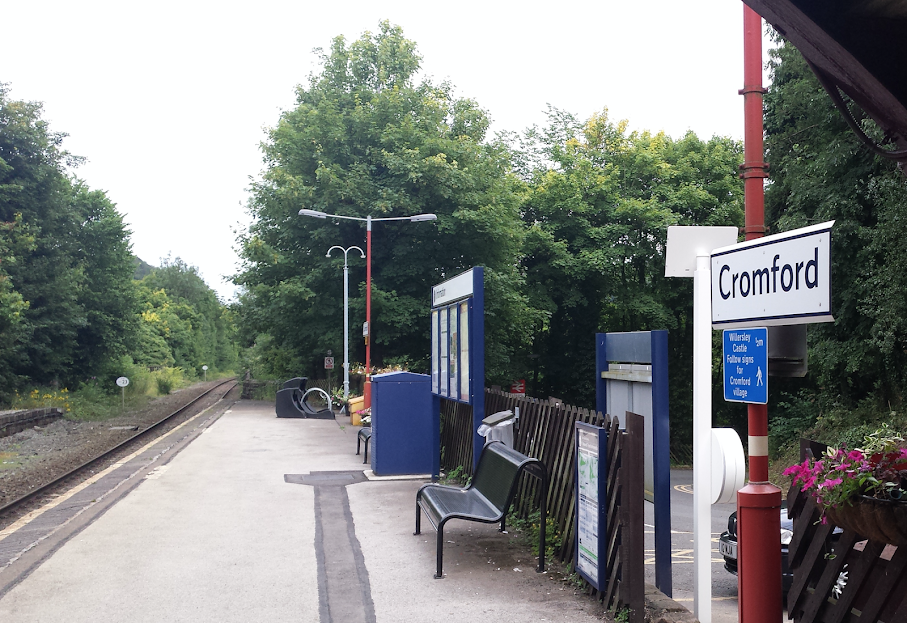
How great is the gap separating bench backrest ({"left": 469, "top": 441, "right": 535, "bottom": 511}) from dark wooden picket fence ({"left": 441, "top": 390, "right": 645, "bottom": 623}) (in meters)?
0.37

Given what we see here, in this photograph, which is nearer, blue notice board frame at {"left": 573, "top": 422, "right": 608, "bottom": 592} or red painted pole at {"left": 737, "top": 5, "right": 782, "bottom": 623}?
red painted pole at {"left": 737, "top": 5, "right": 782, "bottom": 623}

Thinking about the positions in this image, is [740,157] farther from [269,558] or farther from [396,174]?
[269,558]

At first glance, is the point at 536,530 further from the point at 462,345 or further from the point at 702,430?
the point at 702,430

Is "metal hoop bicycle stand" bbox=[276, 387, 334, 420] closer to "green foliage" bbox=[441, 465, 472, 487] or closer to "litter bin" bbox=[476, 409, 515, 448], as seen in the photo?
"green foliage" bbox=[441, 465, 472, 487]

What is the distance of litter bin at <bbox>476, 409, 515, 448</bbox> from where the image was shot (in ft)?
26.5

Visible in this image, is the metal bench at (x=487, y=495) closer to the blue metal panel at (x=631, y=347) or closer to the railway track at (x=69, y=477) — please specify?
the blue metal panel at (x=631, y=347)

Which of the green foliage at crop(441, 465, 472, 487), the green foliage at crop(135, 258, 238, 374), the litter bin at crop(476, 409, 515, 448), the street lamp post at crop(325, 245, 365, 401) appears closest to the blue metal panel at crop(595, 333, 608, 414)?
the litter bin at crop(476, 409, 515, 448)

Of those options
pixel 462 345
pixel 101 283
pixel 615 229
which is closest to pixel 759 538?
pixel 462 345

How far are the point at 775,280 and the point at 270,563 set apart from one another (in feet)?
15.3

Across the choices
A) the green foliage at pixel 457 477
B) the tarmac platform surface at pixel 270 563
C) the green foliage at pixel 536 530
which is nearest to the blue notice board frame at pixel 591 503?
the tarmac platform surface at pixel 270 563

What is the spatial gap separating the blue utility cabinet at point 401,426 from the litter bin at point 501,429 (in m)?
3.46

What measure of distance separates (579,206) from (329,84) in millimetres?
11792

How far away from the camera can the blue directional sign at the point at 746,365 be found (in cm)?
406

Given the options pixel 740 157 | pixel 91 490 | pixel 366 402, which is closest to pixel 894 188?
pixel 366 402
